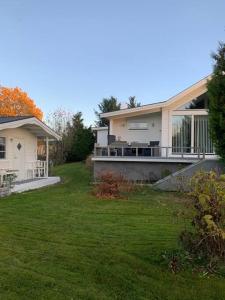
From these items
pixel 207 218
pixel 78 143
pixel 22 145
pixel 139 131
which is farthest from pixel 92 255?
pixel 78 143

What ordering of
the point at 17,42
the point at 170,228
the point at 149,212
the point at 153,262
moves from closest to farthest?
the point at 153,262
the point at 170,228
the point at 149,212
the point at 17,42

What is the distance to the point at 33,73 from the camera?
31594 mm

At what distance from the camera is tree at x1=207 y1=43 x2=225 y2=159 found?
13733 millimetres

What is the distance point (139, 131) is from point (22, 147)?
6524 millimetres

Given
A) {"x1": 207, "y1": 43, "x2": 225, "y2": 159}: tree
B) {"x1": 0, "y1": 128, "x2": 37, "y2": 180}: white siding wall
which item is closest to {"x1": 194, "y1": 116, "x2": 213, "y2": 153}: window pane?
{"x1": 207, "y1": 43, "x2": 225, "y2": 159}: tree

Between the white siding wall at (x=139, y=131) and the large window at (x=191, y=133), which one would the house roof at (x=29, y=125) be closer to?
the white siding wall at (x=139, y=131)

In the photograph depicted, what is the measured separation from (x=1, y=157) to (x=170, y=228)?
11093 mm

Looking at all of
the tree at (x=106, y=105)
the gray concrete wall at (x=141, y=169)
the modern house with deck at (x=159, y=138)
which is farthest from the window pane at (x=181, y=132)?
the tree at (x=106, y=105)

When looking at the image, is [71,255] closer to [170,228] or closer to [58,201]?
[170,228]

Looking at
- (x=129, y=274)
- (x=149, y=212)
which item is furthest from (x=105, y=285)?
(x=149, y=212)

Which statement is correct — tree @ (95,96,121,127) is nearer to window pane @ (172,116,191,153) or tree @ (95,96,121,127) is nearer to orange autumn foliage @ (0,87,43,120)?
orange autumn foliage @ (0,87,43,120)

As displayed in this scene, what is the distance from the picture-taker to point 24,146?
19.6 metres

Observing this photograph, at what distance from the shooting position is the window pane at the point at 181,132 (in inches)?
792

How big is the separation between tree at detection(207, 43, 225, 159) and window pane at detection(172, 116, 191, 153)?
5.96m
